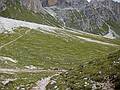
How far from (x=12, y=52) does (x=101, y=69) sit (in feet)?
239

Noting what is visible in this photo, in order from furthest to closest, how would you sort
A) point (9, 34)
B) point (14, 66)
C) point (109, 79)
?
point (9, 34) < point (14, 66) < point (109, 79)

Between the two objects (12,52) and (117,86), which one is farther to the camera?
(12,52)

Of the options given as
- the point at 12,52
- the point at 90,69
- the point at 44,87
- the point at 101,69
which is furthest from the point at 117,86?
the point at 12,52

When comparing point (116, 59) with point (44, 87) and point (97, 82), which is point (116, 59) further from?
point (44, 87)

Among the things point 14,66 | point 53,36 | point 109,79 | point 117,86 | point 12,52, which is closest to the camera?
point 117,86

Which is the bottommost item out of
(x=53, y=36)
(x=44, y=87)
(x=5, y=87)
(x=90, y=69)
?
(x=53, y=36)

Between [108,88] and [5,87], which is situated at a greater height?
[108,88]

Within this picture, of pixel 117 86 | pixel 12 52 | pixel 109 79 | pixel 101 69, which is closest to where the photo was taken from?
pixel 117 86

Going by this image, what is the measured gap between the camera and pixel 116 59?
37.5 metres

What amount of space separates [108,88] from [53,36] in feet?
502

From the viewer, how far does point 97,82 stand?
110 ft

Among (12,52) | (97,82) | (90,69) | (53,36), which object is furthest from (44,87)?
(53,36)

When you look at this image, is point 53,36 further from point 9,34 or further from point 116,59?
point 116,59

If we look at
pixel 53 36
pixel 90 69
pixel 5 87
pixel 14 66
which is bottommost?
pixel 53 36
